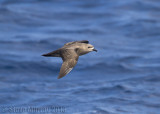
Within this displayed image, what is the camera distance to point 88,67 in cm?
2523

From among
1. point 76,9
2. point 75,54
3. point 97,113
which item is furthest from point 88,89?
point 76,9

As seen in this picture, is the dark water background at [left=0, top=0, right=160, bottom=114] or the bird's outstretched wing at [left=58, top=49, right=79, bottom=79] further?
the dark water background at [left=0, top=0, right=160, bottom=114]

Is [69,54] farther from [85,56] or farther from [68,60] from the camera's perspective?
[85,56]

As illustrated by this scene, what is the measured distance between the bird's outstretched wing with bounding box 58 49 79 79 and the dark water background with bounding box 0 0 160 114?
7578 millimetres

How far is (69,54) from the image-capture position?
37.5 feet

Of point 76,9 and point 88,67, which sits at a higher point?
point 76,9

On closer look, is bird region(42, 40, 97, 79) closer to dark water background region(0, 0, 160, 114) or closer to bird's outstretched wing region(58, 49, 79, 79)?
bird's outstretched wing region(58, 49, 79, 79)

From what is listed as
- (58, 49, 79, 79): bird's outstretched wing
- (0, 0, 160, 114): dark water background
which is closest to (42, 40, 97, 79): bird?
(58, 49, 79, 79): bird's outstretched wing

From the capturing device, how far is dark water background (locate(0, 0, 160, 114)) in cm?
2103

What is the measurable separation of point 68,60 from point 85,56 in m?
15.7

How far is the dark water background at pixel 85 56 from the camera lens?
21031 millimetres

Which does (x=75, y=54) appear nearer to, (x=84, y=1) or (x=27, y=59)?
(x=27, y=59)

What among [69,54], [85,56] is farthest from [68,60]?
[85,56]

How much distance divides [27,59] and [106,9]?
11998 millimetres
